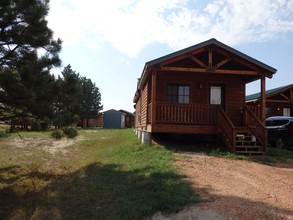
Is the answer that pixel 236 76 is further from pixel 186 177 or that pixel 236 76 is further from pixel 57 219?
pixel 57 219

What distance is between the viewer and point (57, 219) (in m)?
6.74

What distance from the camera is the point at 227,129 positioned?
44.3ft

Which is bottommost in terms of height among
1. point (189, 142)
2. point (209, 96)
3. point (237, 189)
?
point (237, 189)

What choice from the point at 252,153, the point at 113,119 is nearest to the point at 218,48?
the point at 252,153

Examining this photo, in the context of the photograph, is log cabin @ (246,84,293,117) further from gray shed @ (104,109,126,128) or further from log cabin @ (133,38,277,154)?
Answer: gray shed @ (104,109,126,128)

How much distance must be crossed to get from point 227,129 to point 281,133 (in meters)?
5.02

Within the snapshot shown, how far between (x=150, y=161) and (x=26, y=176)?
176 inches

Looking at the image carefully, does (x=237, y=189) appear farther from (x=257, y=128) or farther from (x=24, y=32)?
(x=24, y=32)

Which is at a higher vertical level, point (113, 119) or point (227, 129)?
point (113, 119)

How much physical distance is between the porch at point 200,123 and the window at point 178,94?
172 centimetres

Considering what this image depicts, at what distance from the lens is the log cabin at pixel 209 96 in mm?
13758

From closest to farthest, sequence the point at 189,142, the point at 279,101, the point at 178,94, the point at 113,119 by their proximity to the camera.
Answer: the point at 189,142 → the point at 178,94 → the point at 279,101 → the point at 113,119

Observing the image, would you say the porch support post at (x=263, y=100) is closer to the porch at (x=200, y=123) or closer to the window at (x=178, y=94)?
the porch at (x=200, y=123)

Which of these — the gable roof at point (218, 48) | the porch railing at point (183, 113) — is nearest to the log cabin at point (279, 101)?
the gable roof at point (218, 48)
